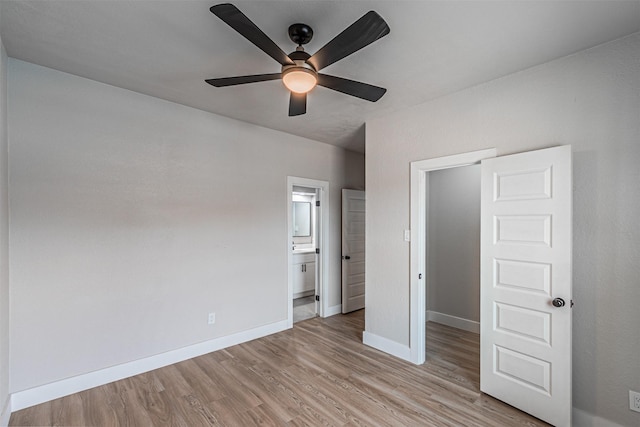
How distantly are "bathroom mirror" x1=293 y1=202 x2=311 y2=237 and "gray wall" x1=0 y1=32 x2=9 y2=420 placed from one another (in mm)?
4306

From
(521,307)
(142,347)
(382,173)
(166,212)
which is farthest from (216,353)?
(521,307)

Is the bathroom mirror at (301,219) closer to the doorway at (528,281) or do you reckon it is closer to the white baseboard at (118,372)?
the white baseboard at (118,372)

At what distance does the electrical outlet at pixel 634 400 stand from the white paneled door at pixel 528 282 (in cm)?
33

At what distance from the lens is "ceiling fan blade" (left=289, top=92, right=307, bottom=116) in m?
2.13

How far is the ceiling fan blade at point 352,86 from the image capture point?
1.89 metres

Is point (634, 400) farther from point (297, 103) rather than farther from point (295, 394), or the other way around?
point (297, 103)

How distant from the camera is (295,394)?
8.38 feet

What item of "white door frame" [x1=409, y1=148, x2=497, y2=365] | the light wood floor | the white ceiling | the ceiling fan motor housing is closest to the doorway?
the light wood floor

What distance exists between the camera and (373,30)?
144 centimetres

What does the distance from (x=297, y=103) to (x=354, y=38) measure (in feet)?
2.54

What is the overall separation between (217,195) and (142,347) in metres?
1.73

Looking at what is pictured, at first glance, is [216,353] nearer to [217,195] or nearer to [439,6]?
[217,195]

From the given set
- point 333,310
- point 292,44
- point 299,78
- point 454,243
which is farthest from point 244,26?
point 333,310

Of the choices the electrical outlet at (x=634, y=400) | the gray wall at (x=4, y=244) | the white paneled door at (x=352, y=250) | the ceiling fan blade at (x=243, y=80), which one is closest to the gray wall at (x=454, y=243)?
the white paneled door at (x=352, y=250)
